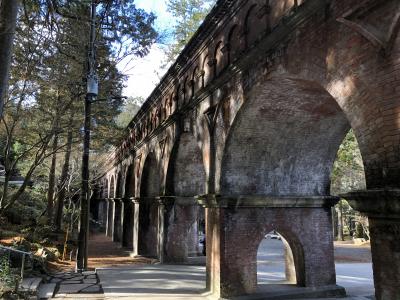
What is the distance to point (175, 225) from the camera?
1577 centimetres

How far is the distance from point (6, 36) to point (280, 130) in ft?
21.1

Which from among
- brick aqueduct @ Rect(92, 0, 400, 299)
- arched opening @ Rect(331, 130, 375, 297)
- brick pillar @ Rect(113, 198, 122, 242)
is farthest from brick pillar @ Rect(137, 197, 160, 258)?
arched opening @ Rect(331, 130, 375, 297)

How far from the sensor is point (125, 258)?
62.4 feet

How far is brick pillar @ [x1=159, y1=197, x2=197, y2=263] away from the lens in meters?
15.6

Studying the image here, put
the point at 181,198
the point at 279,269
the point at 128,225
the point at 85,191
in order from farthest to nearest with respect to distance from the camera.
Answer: the point at 128,225 < the point at 279,269 < the point at 181,198 < the point at 85,191

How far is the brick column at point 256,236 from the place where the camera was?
9961 millimetres

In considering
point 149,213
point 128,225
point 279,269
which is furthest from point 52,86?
point 128,225

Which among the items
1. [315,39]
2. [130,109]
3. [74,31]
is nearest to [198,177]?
[74,31]

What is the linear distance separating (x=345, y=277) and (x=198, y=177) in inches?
261

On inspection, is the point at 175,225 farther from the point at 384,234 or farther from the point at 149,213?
the point at 384,234

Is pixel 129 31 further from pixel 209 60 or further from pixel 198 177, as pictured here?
pixel 198 177

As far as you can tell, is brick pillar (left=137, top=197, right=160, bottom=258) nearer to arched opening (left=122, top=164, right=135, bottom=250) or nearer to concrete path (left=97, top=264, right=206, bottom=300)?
arched opening (left=122, top=164, right=135, bottom=250)

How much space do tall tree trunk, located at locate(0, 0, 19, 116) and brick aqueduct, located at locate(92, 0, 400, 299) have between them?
4504 mm

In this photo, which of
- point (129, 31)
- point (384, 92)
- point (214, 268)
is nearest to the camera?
point (384, 92)
